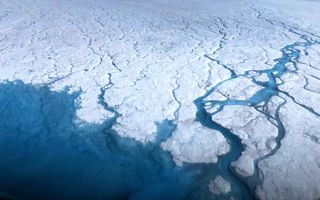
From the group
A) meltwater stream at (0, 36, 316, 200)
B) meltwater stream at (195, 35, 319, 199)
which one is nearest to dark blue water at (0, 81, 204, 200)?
meltwater stream at (0, 36, 316, 200)

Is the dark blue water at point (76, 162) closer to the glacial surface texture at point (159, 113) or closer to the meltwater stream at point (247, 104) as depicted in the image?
the glacial surface texture at point (159, 113)

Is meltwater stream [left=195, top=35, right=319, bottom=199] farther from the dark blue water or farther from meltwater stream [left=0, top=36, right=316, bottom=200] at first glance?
the dark blue water

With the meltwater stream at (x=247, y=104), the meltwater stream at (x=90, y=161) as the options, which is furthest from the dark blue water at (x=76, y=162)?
the meltwater stream at (x=247, y=104)

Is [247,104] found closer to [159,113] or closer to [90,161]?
[159,113]

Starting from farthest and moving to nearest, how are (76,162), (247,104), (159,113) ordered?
(247,104)
(159,113)
(76,162)

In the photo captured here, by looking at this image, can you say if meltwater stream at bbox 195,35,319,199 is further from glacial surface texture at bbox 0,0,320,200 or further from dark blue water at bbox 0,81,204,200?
dark blue water at bbox 0,81,204,200

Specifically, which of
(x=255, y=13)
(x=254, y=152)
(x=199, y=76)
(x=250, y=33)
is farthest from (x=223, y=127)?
(x=255, y=13)

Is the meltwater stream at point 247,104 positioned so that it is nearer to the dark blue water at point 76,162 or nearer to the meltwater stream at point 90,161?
the meltwater stream at point 90,161

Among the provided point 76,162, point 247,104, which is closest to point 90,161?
point 76,162
